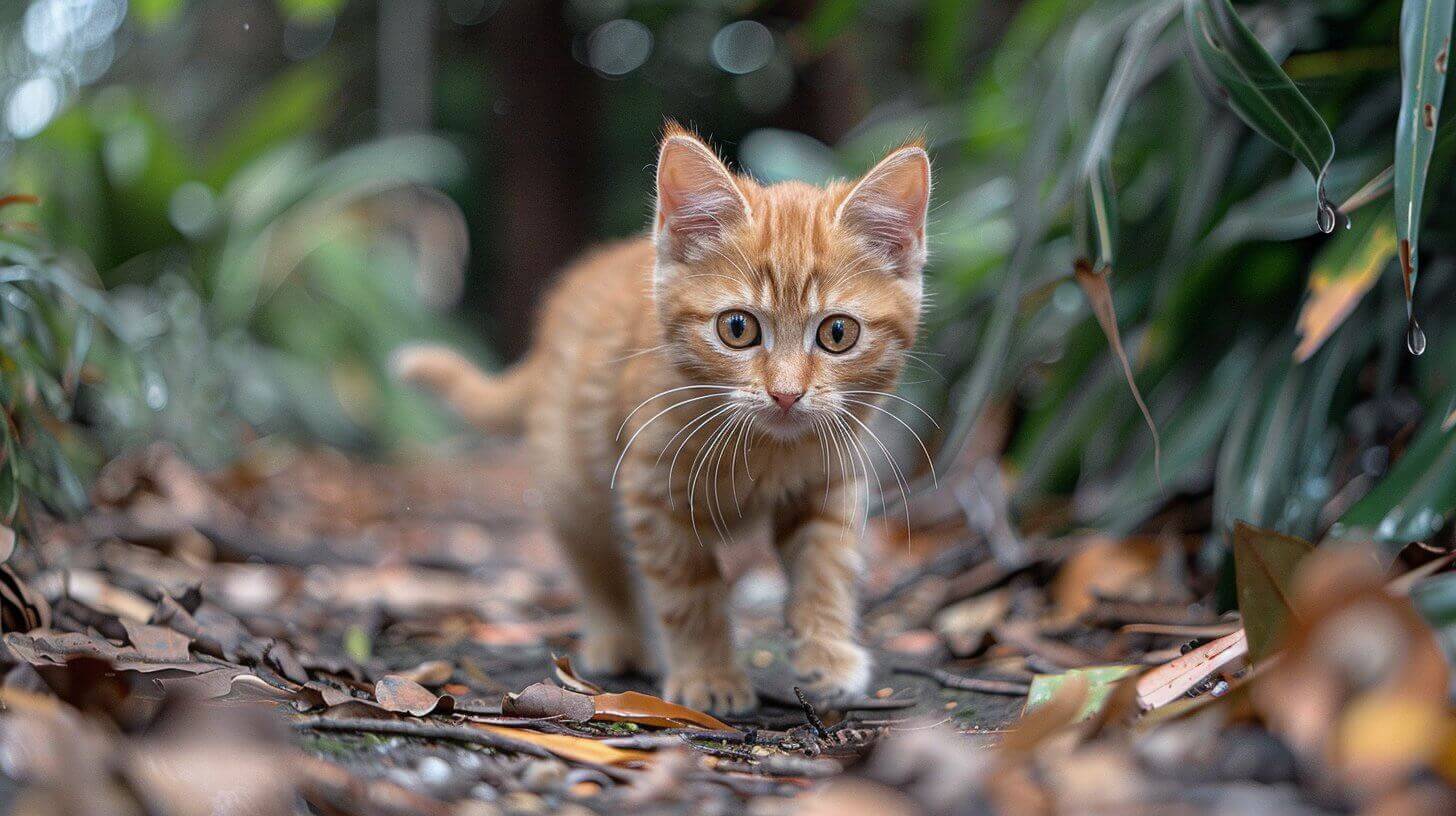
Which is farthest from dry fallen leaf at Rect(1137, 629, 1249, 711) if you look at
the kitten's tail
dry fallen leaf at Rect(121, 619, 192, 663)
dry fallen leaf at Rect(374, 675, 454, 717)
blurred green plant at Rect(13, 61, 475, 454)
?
blurred green plant at Rect(13, 61, 475, 454)

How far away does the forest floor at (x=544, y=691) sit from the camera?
3.34 feet

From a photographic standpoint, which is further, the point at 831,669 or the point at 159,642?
the point at 831,669

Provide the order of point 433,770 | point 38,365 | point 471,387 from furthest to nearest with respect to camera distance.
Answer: point 471,387
point 38,365
point 433,770

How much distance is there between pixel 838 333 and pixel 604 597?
30.8 inches

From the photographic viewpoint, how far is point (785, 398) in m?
1.68

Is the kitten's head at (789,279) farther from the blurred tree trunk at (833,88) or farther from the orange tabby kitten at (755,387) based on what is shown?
the blurred tree trunk at (833,88)

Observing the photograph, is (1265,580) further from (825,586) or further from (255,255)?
(255,255)

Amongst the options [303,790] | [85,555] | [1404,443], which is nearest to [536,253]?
[85,555]

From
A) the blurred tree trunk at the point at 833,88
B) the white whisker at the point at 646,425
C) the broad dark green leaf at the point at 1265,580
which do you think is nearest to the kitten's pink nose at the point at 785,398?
the white whisker at the point at 646,425

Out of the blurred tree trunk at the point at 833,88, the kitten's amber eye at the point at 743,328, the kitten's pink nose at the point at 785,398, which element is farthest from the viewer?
the blurred tree trunk at the point at 833,88

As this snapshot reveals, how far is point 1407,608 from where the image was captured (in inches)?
37.5

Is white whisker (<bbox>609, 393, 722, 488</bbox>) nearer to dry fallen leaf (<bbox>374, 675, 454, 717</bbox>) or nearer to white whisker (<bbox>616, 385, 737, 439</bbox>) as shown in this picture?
white whisker (<bbox>616, 385, 737, 439</bbox>)

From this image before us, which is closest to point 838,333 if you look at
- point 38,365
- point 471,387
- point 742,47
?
point 471,387

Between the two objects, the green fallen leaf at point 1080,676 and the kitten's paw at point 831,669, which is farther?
the kitten's paw at point 831,669
